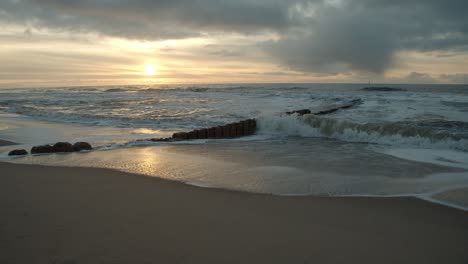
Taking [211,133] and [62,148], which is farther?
[211,133]

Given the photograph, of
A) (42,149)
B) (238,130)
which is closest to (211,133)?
(238,130)

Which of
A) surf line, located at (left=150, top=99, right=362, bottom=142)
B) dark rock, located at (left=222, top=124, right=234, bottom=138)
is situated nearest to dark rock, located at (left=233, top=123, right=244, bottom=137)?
surf line, located at (left=150, top=99, right=362, bottom=142)

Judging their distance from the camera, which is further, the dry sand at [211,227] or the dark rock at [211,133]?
the dark rock at [211,133]

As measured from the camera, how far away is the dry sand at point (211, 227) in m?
2.87

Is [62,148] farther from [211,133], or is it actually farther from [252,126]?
[252,126]

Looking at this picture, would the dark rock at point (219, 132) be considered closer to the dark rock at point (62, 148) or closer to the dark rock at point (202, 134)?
the dark rock at point (202, 134)

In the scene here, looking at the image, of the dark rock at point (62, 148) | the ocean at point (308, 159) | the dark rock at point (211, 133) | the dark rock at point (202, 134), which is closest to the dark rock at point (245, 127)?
the ocean at point (308, 159)

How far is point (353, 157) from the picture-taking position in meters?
Result: 7.45

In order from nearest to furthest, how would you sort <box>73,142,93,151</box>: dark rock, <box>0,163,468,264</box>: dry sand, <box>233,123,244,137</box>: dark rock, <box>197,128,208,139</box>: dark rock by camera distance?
1. <box>0,163,468,264</box>: dry sand
2. <box>73,142,93,151</box>: dark rock
3. <box>197,128,208,139</box>: dark rock
4. <box>233,123,244,137</box>: dark rock

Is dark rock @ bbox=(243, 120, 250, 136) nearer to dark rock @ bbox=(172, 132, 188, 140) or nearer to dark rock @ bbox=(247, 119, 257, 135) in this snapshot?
dark rock @ bbox=(247, 119, 257, 135)

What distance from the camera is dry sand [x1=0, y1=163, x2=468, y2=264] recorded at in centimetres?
287

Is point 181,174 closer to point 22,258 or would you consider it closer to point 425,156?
point 22,258

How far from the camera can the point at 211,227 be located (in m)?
3.43

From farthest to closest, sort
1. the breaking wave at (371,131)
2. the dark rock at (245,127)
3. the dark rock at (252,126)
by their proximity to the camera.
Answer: the dark rock at (252,126), the dark rock at (245,127), the breaking wave at (371,131)
